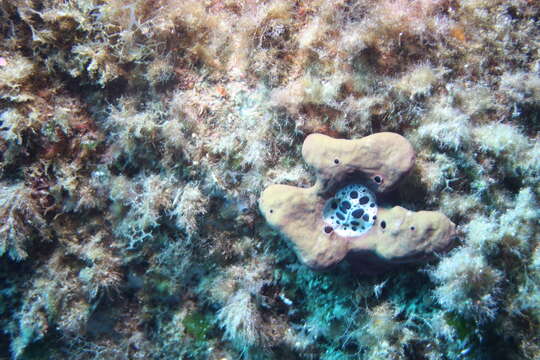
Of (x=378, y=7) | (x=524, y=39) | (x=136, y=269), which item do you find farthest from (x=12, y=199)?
(x=524, y=39)

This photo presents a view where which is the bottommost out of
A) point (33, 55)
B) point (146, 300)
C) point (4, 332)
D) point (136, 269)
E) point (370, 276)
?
point (4, 332)

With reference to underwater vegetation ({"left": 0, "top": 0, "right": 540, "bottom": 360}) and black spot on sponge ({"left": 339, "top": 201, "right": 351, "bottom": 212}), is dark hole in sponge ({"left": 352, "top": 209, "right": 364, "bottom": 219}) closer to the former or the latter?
black spot on sponge ({"left": 339, "top": 201, "right": 351, "bottom": 212})

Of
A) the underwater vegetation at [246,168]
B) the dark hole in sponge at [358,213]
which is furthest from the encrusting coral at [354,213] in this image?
the underwater vegetation at [246,168]

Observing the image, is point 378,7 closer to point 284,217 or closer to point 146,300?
point 284,217

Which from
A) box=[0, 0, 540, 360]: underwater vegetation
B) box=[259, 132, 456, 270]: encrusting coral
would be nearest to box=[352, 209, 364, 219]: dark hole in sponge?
box=[259, 132, 456, 270]: encrusting coral

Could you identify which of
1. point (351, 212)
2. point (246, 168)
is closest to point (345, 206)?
point (351, 212)

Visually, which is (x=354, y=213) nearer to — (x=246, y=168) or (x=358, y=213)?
(x=358, y=213)
